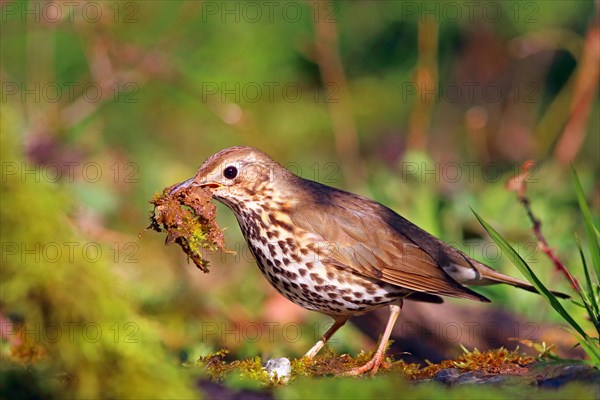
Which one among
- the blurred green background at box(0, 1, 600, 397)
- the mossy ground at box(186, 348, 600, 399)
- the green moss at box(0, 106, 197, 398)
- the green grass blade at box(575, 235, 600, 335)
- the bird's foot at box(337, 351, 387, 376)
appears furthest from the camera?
the blurred green background at box(0, 1, 600, 397)

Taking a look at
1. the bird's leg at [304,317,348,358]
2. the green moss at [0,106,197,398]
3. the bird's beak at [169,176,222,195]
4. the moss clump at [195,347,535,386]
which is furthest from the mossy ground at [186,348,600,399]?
the bird's beak at [169,176,222,195]

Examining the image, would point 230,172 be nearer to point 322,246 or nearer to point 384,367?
point 322,246

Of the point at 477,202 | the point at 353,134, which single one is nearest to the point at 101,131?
the point at 353,134

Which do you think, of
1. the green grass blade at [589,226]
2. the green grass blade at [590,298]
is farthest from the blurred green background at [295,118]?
the green grass blade at [589,226]

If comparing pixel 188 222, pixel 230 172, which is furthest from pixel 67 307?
pixel 230 172

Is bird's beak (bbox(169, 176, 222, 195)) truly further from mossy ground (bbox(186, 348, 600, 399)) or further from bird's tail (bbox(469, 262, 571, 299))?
bird's tail (bbox(469, 262, 571, 299))

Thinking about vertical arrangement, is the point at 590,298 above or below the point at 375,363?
above
